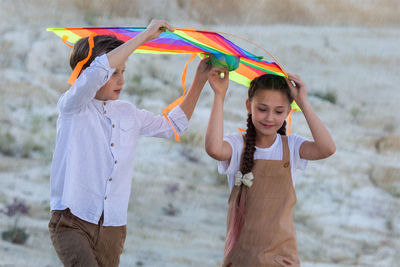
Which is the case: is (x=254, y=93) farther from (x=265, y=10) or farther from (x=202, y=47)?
(x=265, y=10)

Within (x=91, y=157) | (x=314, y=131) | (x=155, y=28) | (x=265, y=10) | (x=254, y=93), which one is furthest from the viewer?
(x=265, y=10)

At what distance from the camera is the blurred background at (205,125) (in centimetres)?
513

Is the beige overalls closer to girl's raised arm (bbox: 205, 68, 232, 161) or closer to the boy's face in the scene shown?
girl's raised arm (bbox: 205, 68, 232, 161)

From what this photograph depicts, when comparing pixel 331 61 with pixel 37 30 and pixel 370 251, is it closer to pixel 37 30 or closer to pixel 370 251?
pixel 370 251

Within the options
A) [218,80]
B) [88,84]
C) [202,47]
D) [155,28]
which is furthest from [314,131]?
[88,84]

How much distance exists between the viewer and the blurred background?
16.8ft

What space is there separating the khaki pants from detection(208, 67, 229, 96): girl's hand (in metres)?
0.55

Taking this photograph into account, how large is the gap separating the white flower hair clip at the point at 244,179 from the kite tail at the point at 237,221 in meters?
0.03

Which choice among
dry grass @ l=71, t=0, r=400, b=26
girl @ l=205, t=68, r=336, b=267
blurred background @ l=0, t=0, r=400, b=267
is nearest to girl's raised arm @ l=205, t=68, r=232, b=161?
girl @ l=205, t=68, r=336, b=267

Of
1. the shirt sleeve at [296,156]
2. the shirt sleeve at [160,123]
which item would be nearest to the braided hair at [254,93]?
the shirt sleeve at [296,156]

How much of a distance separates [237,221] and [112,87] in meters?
0.59

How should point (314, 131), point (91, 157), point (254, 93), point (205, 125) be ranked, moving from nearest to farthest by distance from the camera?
point (91, 157), point (314, 131), point (254, 93), point (205, 125)

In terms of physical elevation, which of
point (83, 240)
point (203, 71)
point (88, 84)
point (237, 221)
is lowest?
point (83, 240)

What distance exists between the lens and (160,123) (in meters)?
2.17
